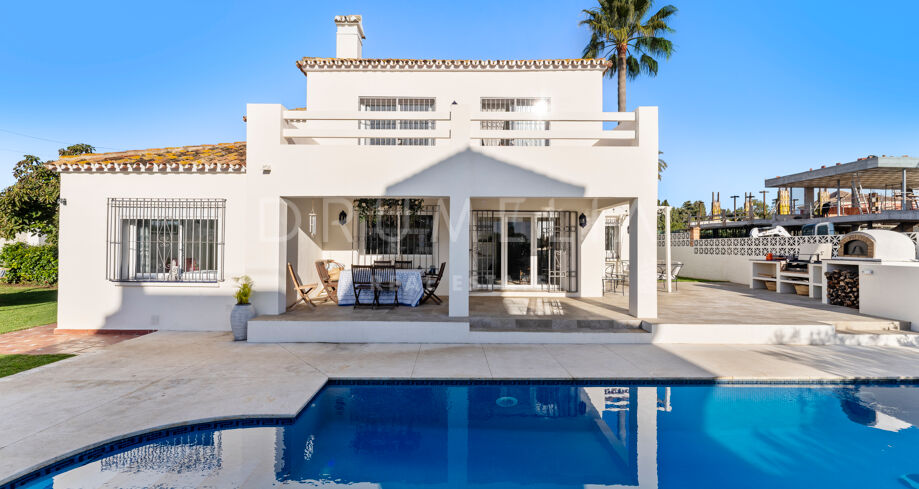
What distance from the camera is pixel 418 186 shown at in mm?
8719

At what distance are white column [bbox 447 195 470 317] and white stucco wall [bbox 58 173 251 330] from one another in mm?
4518

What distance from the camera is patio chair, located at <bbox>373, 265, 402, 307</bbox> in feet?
32.7

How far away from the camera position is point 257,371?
643 centimetres

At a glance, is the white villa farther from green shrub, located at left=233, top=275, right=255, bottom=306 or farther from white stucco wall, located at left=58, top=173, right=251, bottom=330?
green shrub, located at left=233, top=275, right=255, bottom=306

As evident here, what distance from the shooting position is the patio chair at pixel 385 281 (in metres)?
9.95

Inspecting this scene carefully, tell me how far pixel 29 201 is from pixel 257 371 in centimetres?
1870

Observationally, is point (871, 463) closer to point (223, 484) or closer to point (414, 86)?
point (223, 484)

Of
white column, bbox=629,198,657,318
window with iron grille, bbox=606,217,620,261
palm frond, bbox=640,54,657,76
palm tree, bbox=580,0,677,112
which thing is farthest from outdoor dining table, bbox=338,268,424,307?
palm frond, bbox=640,54,657,76

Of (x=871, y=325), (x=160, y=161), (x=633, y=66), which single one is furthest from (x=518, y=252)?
(x=633, y=66)

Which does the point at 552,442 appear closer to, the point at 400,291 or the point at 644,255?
the point at 644,255

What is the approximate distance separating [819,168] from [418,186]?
2427cm

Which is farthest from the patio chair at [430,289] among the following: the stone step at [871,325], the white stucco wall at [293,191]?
the stone step at [871,325]

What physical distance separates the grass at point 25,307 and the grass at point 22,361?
316 centimetres

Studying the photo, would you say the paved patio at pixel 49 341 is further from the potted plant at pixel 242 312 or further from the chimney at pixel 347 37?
the chimney at pixel 347 37
